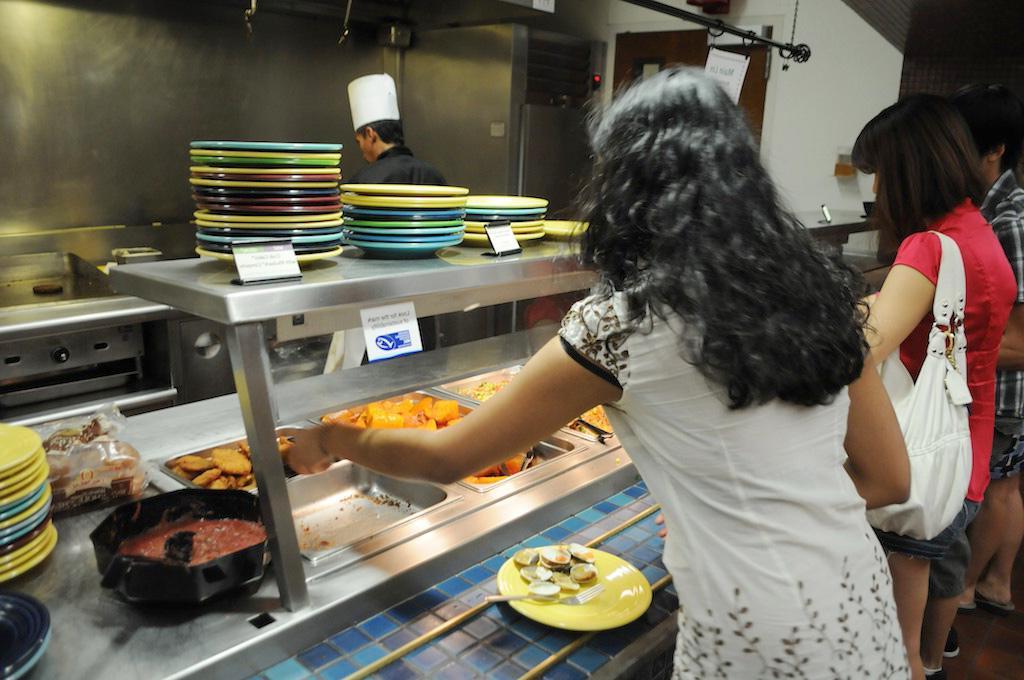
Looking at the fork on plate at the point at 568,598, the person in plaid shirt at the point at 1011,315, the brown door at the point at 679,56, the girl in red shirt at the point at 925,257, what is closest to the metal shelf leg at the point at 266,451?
the fork on plate at the point at 568,598

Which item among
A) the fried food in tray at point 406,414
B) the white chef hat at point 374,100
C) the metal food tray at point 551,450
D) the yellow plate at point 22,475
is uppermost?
the white chef hat at point 374,100

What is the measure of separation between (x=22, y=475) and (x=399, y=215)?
→ 0.84 m

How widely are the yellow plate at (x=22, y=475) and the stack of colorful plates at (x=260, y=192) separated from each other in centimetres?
50

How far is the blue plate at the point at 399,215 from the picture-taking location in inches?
63.2

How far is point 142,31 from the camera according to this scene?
431cm

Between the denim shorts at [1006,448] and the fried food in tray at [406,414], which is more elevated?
the fried food in tray at [406,414]

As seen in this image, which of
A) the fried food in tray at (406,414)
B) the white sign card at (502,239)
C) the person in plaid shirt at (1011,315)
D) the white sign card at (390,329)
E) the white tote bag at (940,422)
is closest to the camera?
the white sign card at (390,329)

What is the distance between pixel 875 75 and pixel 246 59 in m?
4.04

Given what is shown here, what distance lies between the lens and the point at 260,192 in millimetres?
1372

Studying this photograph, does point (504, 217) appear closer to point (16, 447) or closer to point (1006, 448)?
point (16, 447)

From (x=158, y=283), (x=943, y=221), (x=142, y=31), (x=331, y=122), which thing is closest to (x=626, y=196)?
(x=158, y=283)

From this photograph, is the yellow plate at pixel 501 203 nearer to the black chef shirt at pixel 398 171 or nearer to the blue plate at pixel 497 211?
the blue plate at pixel 497 211

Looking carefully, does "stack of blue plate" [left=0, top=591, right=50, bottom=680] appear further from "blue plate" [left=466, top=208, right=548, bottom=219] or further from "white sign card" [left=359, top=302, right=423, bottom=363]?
"blue plate" [left=466, top=208, right=548, bottom=219]

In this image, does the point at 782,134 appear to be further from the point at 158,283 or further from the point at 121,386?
the point at 158,283
